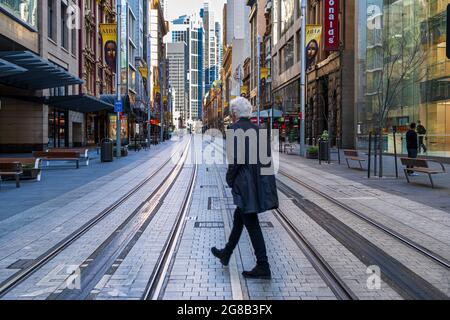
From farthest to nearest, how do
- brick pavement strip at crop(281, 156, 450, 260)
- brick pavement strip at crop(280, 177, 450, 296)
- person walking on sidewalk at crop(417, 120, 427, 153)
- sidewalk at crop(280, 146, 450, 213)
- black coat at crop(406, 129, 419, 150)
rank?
1. person walking on sidewalk at crop(417, 120, 427, 153)
2. black coat at crop(406, 129, 419, 150)
3. sidewalk at crop(280, 146, 450, 213)
4. brick pavement strip at crop(281, 156, 450, 260)
5. brick pavement strip at crop(280, 177, 450, 296)

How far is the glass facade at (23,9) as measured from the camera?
27.0 m

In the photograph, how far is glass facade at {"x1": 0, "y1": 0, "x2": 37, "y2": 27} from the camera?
27.0 m

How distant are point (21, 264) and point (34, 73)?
71.8ft

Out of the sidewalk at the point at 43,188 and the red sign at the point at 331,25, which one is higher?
the red sign at the point at 331,25

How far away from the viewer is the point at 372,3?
36656 mm

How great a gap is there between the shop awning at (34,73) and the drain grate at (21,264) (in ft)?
52.6

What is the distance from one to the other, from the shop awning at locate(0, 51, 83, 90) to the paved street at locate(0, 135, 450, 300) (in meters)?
9.41

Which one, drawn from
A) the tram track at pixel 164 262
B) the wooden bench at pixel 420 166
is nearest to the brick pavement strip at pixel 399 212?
the wooden bench at pixel 420 166

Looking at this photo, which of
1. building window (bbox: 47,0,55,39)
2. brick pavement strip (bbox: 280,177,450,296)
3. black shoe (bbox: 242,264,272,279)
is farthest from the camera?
building window (bbox: 47,0,55,39)

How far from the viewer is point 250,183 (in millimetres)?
5797

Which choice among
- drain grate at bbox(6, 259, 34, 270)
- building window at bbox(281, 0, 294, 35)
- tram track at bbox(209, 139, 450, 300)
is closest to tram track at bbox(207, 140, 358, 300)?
tram track at bbox(209, 139, 450, 300)

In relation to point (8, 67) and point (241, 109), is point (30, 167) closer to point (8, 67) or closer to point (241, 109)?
point (8, 67)

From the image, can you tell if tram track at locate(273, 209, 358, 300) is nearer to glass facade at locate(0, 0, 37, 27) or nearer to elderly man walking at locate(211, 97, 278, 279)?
elderly man walking at locate(211, 97, 278, 279)

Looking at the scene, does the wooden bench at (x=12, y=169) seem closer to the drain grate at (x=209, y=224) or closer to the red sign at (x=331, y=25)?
the drain grate at (x=209, y=224)
